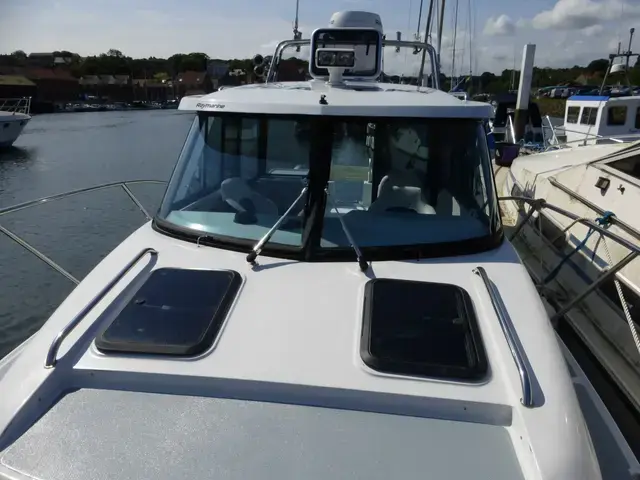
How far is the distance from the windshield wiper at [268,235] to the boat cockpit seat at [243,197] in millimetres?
114

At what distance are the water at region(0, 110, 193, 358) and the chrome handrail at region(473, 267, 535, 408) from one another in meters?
2.40

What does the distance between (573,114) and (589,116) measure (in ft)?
3.46

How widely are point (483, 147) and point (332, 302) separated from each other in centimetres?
148

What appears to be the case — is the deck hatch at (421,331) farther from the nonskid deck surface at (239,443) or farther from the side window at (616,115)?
the side window at (616,115)

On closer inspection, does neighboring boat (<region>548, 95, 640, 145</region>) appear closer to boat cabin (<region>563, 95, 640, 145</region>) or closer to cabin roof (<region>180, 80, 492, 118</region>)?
boat cabin (<region>563, 95, 640, 145</region>)

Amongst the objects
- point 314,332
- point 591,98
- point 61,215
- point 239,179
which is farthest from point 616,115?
point 314,332

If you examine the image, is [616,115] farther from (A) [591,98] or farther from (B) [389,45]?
(B) [389,45]

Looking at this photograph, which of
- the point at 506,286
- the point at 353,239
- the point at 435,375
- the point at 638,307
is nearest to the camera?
the point at 435,375

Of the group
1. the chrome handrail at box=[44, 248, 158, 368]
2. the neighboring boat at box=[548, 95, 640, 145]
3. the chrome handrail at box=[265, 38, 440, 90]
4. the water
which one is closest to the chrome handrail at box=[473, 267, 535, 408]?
the chrome handrail at box=[44, 248, 158, 368]

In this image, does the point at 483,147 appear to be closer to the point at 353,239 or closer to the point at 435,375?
the point at 353,239

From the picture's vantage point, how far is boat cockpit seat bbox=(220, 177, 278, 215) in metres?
3.19

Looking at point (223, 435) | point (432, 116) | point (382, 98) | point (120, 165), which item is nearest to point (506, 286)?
point (432, 116)

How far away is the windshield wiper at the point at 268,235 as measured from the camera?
Answer: 2842 mm

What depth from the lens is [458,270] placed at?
2865 millimetres
